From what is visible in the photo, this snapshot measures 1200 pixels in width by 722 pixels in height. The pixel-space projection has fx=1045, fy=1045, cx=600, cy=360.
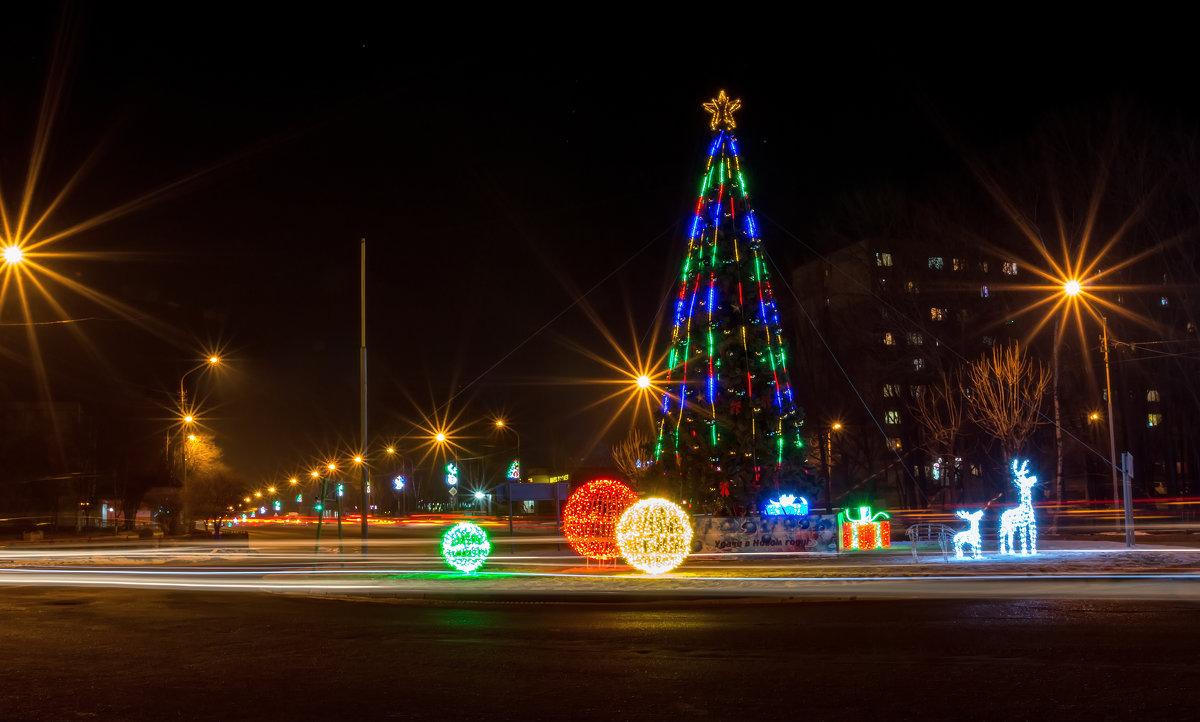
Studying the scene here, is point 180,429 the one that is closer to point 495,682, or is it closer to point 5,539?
point 5,539

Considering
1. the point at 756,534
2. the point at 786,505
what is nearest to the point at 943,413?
the point at 786,505

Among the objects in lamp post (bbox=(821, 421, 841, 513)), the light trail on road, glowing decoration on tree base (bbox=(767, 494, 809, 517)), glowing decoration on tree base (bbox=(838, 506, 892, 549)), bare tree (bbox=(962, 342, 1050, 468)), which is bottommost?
the light trail on road

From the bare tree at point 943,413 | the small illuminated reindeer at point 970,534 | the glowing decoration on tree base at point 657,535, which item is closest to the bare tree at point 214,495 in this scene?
the bare tree at point 943,413

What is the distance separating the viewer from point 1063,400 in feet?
146

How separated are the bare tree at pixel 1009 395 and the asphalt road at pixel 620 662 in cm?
2468

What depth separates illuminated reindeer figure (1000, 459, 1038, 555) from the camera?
25.2 m

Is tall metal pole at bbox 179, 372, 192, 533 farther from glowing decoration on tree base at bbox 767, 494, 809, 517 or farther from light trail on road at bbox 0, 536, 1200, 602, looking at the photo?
glowing decoration on tree base at bbox 767, 494, 809, 517

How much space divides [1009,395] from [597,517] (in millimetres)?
22480

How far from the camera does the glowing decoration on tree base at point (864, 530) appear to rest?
25500 millimetres

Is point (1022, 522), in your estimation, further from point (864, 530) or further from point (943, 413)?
point (943, 413)

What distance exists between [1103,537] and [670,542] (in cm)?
2051

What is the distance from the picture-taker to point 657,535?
66.3ft

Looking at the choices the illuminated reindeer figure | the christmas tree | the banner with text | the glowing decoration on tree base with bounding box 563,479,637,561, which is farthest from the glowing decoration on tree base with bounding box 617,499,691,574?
the illuminated reindeer figure

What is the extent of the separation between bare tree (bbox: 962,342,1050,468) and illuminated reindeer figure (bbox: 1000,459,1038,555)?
38.2 ft
